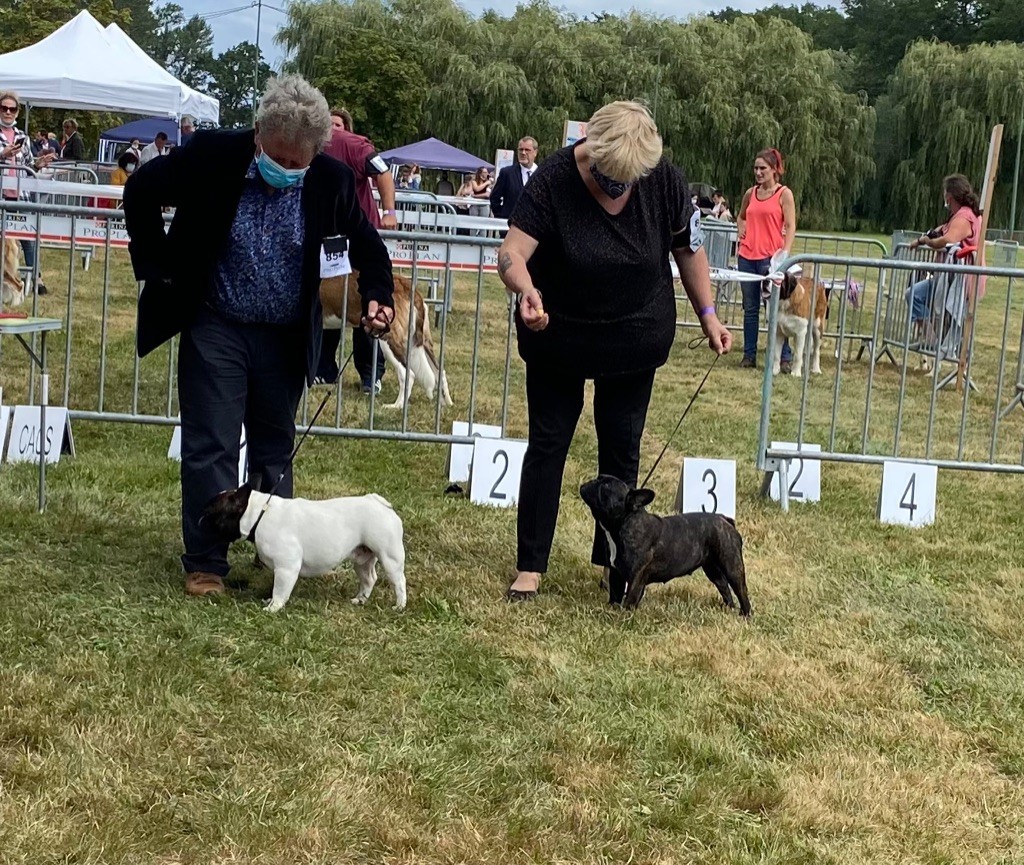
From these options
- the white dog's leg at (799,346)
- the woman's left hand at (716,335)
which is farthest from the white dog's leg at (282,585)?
the white dog's leg at (799,346)

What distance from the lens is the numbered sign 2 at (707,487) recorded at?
21.4 feet

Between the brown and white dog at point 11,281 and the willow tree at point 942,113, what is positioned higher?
the willow tree at point 942,113

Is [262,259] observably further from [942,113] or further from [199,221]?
[942,113]

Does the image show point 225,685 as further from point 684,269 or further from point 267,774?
point 684,269

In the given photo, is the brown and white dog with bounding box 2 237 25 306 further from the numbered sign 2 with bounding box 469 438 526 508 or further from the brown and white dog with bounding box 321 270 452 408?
the numbered sign 2 with bounding box 469 438 526 508

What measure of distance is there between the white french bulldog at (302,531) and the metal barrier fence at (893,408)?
A: 9.60ft

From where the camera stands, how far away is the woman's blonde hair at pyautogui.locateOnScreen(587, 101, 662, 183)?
450 centimetres

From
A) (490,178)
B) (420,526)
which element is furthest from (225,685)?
(490,178)

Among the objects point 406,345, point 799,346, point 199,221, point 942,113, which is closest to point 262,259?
point 199,221

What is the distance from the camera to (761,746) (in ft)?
12.7

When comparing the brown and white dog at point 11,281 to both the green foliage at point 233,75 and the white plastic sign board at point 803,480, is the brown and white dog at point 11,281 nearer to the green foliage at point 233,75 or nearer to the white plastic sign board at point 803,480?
the white plastic sign board at point 803,480

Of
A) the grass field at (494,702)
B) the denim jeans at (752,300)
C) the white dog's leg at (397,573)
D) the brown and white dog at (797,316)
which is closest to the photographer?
the grass field at (494,702)

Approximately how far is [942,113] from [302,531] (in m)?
46.0

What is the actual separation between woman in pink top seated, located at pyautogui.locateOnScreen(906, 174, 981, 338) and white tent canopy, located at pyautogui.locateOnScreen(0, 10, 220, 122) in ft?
38.3
